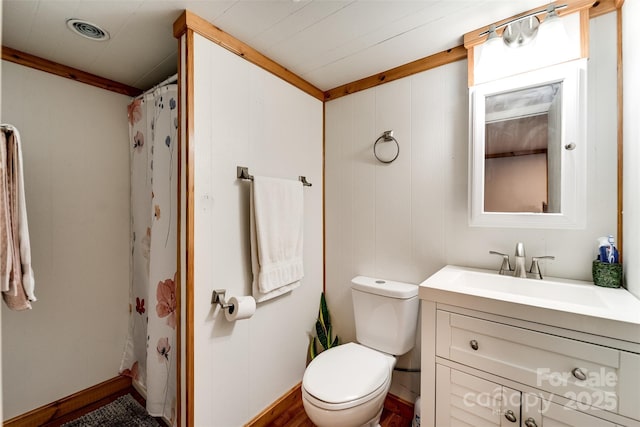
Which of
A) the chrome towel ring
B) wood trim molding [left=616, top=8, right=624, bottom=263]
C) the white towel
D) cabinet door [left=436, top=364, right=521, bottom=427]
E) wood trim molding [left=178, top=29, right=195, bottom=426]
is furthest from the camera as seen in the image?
the chrome towel ring

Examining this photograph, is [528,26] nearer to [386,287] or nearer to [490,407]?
[386,287]

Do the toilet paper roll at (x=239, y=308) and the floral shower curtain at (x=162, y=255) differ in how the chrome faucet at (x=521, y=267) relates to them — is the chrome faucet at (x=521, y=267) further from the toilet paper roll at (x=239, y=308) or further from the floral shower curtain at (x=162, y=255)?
the floral shower curtain at (x=162, y=255)

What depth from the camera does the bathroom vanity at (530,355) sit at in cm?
106

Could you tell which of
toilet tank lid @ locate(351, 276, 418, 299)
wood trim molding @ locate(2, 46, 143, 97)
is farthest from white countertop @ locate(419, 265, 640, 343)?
wood trim molding @ locate(2, 46, 143, 97)

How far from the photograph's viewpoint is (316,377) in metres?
1.54

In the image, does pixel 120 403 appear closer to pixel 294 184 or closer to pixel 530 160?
pixel 294 184

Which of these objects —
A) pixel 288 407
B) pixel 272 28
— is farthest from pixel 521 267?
pixel 272 28

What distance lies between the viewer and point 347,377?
154 cm

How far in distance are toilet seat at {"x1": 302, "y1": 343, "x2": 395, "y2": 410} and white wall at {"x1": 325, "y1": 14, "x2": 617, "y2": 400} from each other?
36 centimetres

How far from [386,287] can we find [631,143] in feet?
4.13

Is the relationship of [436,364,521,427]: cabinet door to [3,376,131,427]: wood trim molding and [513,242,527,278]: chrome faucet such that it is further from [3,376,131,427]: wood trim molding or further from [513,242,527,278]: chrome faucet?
[3,376,131,427]: wood trim molding

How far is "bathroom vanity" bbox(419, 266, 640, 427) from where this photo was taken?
1061mm

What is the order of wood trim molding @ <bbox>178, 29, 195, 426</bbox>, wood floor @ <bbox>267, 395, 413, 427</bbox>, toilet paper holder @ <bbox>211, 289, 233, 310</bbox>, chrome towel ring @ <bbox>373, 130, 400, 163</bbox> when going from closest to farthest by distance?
wood trim molding @ <bbox>178, 29, 195, 426</bbox>, toilet paper holder @ <bbox>211, 289, 233, 310</bbox>, wood floor @ <bbox>267, 395, 413, 427</bbox>, chrome towel ring @ <bbox>373, 130, 400, 163</bbox>

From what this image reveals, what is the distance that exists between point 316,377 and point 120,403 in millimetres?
1406
